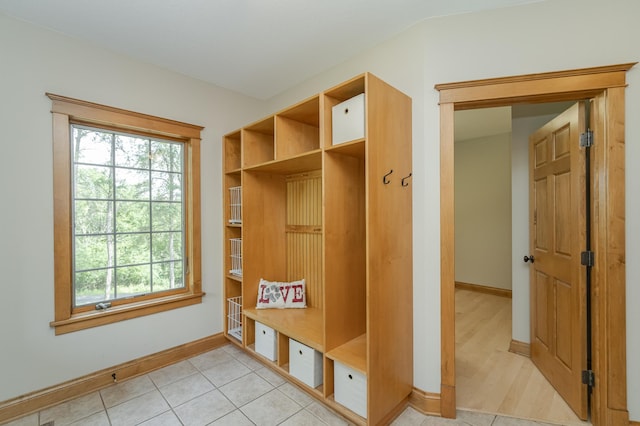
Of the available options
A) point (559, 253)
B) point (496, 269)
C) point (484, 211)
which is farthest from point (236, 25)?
point (496, 269)

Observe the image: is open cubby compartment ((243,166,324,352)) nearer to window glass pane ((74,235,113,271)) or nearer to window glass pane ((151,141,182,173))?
window glass pane ((151,141,182,173))

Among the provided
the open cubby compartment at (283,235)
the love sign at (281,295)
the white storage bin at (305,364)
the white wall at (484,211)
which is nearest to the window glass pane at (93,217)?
the open cubby compartment at (283,235)

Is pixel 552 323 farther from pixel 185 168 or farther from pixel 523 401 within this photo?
pixel 185 168

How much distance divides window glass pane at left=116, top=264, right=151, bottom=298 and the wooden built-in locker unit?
83cm

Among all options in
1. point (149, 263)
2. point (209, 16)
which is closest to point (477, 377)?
point (149, 263)

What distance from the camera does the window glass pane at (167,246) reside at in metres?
2.52

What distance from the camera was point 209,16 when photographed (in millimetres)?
1816

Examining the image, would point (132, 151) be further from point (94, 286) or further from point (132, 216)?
point (94, 286)

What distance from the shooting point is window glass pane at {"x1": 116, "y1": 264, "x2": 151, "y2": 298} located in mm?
2309

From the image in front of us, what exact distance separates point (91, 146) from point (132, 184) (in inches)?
15.3

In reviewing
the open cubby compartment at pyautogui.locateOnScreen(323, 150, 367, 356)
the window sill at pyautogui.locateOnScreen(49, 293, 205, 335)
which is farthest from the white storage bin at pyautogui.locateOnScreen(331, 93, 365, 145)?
the window sill at pyautogui.locateOnScreen(49, 293, 205, 335)

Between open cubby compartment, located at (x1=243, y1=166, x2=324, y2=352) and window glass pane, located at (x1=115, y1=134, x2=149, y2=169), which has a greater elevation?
window glass pane, located at (x1=115, y1=134, x2=149, y2=169)

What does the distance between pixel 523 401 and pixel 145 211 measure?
3274 millimetres

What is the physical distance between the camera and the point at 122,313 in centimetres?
224
